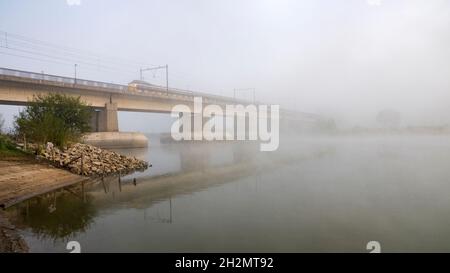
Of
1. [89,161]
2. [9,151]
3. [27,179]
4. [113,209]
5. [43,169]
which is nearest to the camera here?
[113,209]

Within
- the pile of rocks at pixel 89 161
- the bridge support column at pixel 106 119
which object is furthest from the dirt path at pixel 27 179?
the bridge support column at pixel 106 119

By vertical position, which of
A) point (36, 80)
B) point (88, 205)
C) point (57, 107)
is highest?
point (36, 80)

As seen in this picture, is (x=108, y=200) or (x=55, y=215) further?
(x=108, y=200)

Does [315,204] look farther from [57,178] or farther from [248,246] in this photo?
[57,178]

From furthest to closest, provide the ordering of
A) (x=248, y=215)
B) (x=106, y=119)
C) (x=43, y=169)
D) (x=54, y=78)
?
(x=106, y=119) < (x=54, y=78) < (x=43, y=169) < (x=248, y=215)

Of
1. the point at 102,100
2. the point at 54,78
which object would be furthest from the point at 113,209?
the point at 102,100

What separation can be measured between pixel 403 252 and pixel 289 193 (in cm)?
817

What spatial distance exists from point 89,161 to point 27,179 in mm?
7065

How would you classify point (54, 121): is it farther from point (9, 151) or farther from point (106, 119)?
point (106, 119)

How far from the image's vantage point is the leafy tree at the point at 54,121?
26.5m

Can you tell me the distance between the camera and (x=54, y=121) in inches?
1107

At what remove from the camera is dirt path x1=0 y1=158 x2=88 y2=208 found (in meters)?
15.5

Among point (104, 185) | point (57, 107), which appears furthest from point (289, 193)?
point (57, 107)
